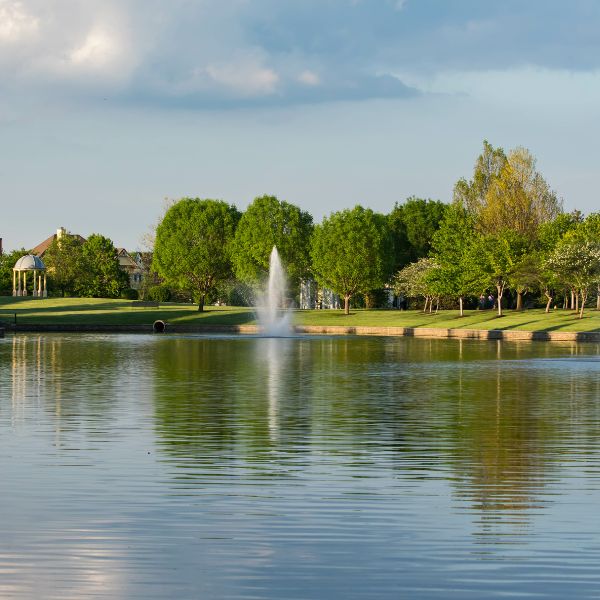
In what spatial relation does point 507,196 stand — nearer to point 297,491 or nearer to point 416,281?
point 416,281

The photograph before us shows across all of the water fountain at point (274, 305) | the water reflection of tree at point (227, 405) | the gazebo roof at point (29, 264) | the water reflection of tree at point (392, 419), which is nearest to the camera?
the water reflection of tree at point (392, 419)

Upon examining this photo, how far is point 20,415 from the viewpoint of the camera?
87.0ft

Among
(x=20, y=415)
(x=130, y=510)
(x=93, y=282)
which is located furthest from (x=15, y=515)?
(x=93, y=282)

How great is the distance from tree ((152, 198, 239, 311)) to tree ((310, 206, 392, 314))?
1165 cm

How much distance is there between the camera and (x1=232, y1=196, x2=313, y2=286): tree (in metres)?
124

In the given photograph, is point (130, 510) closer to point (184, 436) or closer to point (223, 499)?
point (223, 499)

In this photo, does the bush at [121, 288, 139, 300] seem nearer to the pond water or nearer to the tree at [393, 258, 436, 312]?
the tree at [393, 258, 436, 312]

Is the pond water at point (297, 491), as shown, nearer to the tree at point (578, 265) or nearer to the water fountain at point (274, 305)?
the water fountain at point (274, 305)

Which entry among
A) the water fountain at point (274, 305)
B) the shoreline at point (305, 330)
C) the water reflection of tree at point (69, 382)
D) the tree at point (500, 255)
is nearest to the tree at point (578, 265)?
the tree at point (500, 255)

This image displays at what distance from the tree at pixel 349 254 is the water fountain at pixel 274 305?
4.12 meters

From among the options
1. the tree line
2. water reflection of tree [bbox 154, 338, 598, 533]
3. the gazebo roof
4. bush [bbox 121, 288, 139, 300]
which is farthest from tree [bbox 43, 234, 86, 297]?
water reflection of tree [bbox 154, 338, 598, 533]

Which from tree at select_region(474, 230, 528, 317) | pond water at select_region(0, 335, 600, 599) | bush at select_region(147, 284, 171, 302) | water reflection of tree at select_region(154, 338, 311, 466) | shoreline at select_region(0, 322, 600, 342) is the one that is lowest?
pond water at select_region(0, 335, 600, 599)

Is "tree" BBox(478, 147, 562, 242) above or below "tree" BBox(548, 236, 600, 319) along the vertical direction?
above

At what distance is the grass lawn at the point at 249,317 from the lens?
94188mm
